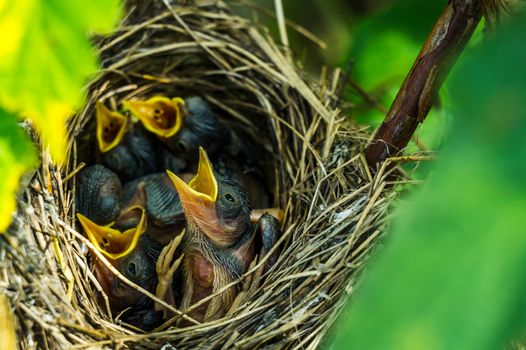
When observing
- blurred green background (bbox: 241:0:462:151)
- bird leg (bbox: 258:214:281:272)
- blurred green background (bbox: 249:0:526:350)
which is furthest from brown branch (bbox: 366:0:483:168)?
blurred green background (bbox: 249:0:526:350)

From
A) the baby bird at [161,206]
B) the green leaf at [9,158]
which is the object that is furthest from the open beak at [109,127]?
the green leaf at [9,158]

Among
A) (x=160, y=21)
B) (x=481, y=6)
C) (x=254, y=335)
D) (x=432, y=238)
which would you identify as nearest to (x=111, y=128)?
(x=160, y=21)

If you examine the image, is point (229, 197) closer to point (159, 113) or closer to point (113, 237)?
point (113, 237)

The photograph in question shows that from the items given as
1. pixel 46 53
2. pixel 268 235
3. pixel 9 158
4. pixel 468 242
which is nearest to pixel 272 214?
pixel 268 235

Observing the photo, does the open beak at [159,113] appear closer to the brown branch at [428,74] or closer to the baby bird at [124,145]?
the baby bird at [124,145]

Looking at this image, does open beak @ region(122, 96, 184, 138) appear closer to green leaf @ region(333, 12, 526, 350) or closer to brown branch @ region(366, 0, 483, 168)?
brown branch @ region(366, 0, 483, 168)

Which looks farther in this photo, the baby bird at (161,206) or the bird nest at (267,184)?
the baby bird at (161,206)
